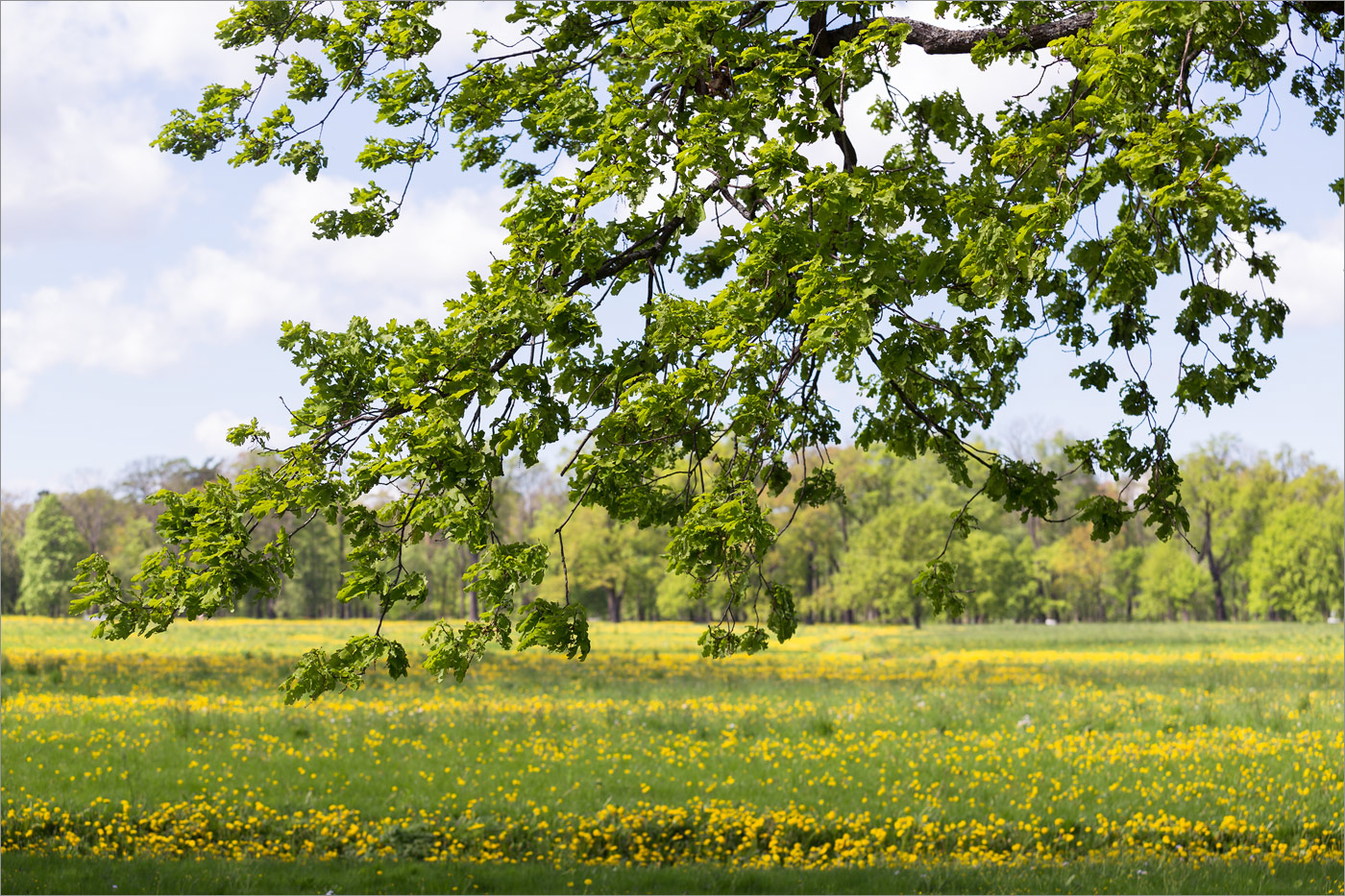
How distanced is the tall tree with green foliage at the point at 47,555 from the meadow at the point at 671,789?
187 feet

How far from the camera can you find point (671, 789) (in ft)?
41.8

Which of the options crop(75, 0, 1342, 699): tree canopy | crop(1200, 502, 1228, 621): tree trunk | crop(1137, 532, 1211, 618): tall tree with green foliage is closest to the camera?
crop(75, 0, 1342, 699): tree canopy

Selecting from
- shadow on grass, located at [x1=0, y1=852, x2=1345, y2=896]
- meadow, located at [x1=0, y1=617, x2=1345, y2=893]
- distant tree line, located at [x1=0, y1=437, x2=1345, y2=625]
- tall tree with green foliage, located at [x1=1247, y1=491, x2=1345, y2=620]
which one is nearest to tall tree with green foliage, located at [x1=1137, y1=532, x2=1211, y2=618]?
distant tree line, located at [x1=0, y1=437, x2=1345, y2=625]

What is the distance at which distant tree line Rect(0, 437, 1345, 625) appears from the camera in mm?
62656

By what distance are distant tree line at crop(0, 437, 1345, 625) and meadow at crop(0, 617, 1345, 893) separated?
38900 mm

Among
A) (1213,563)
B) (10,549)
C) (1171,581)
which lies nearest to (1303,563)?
(1213,563)

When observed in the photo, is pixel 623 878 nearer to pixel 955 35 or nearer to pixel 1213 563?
pixel 955 35

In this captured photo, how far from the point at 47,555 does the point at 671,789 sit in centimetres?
7118

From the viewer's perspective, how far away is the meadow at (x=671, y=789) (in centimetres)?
955

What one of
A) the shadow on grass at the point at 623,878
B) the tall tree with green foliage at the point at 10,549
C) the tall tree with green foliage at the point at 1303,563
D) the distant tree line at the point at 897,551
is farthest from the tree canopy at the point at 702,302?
the tall tree with green foliage at the point at 10,549

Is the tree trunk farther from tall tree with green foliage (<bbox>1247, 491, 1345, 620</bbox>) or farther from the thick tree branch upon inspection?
the thick tree branch

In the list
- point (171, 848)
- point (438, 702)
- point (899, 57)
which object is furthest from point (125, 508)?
point (899, 57)

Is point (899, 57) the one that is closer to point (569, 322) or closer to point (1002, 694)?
point (569, 322)

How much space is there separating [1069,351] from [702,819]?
6.54m
